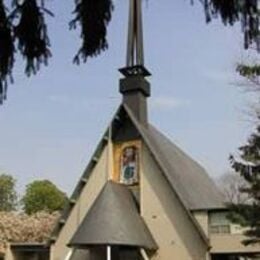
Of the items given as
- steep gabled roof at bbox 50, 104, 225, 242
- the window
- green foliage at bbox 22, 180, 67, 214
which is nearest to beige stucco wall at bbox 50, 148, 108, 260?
steep gabled roof at bbox 50, 104, 225, 242

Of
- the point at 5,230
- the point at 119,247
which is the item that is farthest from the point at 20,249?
the point at 119,247

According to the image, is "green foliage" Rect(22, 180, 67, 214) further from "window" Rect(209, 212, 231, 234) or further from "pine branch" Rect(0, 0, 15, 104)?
"pine branch" Rect(0, 0, 15, 104)

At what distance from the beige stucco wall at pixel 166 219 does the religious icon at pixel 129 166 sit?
504mm

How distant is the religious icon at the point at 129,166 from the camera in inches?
1063

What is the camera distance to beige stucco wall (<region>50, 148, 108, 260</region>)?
89.1 ft

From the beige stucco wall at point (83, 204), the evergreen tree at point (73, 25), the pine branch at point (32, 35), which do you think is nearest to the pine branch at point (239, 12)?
the evergreen tree at point (73, 25)

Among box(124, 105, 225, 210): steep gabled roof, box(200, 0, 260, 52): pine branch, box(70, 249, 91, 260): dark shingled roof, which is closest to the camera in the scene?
box(200, 0, 260, 52): pine branch

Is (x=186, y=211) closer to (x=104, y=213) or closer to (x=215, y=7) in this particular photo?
(x=104, y=213)

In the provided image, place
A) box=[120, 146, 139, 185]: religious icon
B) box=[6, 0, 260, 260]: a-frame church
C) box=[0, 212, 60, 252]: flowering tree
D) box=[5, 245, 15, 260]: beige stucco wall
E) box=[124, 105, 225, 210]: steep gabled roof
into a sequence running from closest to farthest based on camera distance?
box=[6, 0, 260, 260]: a-frame church → box=[124, 105, 225, 210]: steep gabled roof → box=[120, 146, 139, 185]: religious icon → box=[5, 245, 15, 260]: beige stucco wall → box=[0, 212, 60, 252]: flowering tree

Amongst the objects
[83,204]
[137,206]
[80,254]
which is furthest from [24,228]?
[137,206]

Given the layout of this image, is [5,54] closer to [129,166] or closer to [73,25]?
[73,25]

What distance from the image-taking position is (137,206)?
26.4 m

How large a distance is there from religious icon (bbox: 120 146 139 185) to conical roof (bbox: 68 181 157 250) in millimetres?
880

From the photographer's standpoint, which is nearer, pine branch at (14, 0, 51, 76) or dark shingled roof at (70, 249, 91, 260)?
pine branch at (14, 0, 51, 76)
